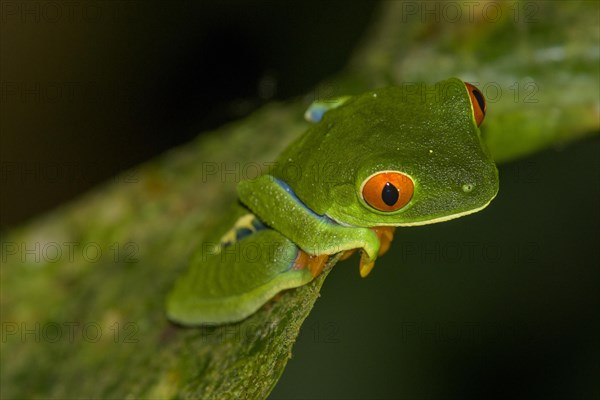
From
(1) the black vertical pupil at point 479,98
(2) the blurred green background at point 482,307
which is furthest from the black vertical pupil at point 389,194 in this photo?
(2) the blurred green background at point 482,307

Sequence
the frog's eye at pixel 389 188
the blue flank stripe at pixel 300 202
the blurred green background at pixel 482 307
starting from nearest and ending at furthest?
the frog's eye at pixel 389 188, the blue flank stripe at pixel 300 202, the blurred green background at pixel 482 307

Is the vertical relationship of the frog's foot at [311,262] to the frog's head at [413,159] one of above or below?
below

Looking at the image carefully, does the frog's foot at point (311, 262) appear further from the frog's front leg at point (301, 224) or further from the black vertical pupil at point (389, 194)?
the black vertical pupil at point (389, 194)

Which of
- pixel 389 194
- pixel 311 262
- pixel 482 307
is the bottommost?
pixel 482 307

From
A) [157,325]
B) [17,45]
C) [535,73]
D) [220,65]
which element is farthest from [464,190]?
[17,45]

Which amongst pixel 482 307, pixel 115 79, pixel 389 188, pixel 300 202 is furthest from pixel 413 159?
pixel 115 79

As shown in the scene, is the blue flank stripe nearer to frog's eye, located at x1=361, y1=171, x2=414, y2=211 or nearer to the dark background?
frog's eye, located at x1=361, y1=171, x2=414, y2=211

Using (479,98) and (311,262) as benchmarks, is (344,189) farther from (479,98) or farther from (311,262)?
(479,98)

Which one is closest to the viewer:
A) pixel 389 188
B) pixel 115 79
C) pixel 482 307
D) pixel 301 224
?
pixel 389 188
